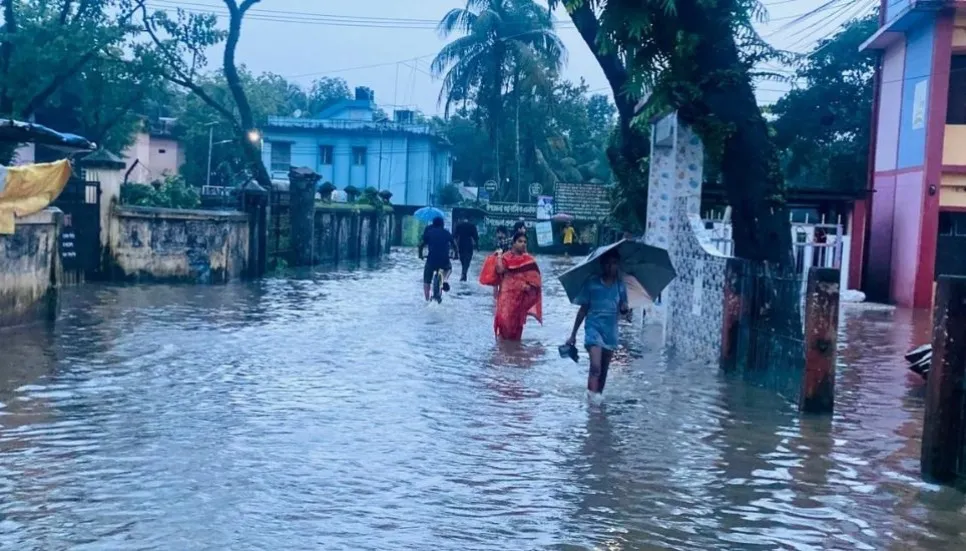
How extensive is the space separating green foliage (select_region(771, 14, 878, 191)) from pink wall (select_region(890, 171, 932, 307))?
7.97 m

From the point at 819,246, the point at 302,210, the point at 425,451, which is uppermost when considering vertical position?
the point at 302,210

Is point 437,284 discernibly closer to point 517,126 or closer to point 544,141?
point 517,126

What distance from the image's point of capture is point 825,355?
10.3 meters

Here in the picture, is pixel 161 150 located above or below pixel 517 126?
below

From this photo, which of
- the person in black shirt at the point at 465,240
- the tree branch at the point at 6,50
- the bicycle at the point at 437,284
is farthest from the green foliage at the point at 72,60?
the bicycle at the point at 437,284

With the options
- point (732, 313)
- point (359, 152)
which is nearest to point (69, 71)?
point (732, 313)

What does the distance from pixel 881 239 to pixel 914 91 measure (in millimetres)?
3954

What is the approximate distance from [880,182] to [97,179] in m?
19.2

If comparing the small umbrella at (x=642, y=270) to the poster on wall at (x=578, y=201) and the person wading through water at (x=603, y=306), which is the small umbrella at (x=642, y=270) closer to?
the person wading through water at (x=603, y=306)

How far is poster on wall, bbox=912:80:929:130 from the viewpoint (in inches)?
1005

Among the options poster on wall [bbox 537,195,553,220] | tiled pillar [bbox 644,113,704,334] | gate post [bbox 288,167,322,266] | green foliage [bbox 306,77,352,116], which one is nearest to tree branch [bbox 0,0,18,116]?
gate post [bbox 288,167,322,266]

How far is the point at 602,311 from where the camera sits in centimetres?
1080

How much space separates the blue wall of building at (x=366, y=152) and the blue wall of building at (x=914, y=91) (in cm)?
3251

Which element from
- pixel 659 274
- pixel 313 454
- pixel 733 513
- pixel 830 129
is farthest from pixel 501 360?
pixel 830 129
